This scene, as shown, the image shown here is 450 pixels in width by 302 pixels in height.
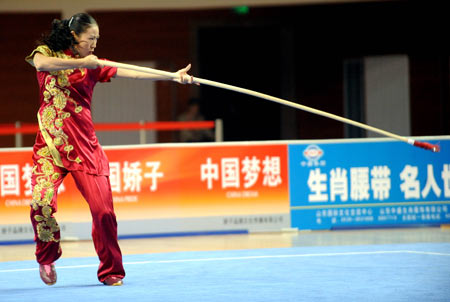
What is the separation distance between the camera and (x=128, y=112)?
1328 centimetres

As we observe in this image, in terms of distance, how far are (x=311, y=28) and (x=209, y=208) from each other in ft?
18.4

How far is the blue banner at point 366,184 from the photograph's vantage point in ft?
30.1

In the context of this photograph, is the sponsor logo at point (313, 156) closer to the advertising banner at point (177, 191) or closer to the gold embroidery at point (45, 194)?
the advertising banner at point (177, 191)

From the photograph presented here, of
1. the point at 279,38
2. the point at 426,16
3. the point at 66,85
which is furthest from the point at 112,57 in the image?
the point at 66,85

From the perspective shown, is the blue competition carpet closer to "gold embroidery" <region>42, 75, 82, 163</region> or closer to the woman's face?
"gold embroidery" <region>42, 75, 82, 163</region>

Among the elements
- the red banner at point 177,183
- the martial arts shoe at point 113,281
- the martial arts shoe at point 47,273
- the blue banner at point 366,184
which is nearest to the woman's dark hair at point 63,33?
the martial arts shoe at point 47,273

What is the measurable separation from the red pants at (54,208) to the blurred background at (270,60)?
23.9 feet

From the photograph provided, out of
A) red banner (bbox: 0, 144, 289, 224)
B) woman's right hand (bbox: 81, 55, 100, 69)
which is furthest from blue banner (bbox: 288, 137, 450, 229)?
A: woman's right hand (bbox: 81, 55, 100, 69)

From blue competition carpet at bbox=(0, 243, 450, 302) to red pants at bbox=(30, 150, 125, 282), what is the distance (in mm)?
258

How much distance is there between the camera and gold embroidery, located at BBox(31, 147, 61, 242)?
18.1 ft

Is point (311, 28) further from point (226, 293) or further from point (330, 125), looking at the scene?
point (226, 293)

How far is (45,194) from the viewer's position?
217 inches

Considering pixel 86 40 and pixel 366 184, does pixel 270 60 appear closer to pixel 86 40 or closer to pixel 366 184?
pixel 366 184

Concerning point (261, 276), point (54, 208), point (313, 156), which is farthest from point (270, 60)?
point (54, 208)
